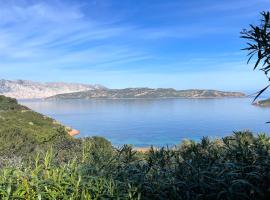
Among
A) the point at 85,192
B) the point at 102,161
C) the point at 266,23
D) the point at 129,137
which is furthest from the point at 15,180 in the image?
the point at 129,137

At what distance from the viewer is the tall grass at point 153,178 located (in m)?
2.67

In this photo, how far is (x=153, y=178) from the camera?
300 cm

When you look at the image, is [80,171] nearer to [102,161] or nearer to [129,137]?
[102,161]

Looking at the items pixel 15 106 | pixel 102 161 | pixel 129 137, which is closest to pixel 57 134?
pixel 129 137

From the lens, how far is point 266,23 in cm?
207

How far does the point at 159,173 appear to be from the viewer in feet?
10.1

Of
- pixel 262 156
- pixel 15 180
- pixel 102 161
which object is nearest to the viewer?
pixel 15 180

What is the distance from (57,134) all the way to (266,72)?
33.5m

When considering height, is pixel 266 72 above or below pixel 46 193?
above

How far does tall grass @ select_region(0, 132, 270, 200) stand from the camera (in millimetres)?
2666

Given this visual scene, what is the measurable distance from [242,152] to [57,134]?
3251 centimetres

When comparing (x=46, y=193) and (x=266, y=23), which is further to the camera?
(x=46, y=193)

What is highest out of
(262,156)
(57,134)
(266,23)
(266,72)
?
(266,23)

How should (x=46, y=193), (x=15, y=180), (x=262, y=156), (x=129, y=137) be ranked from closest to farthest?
(x=46, y=193) < (x=15, y=180) < (x=262, y=156) < (x=129, y=137)
